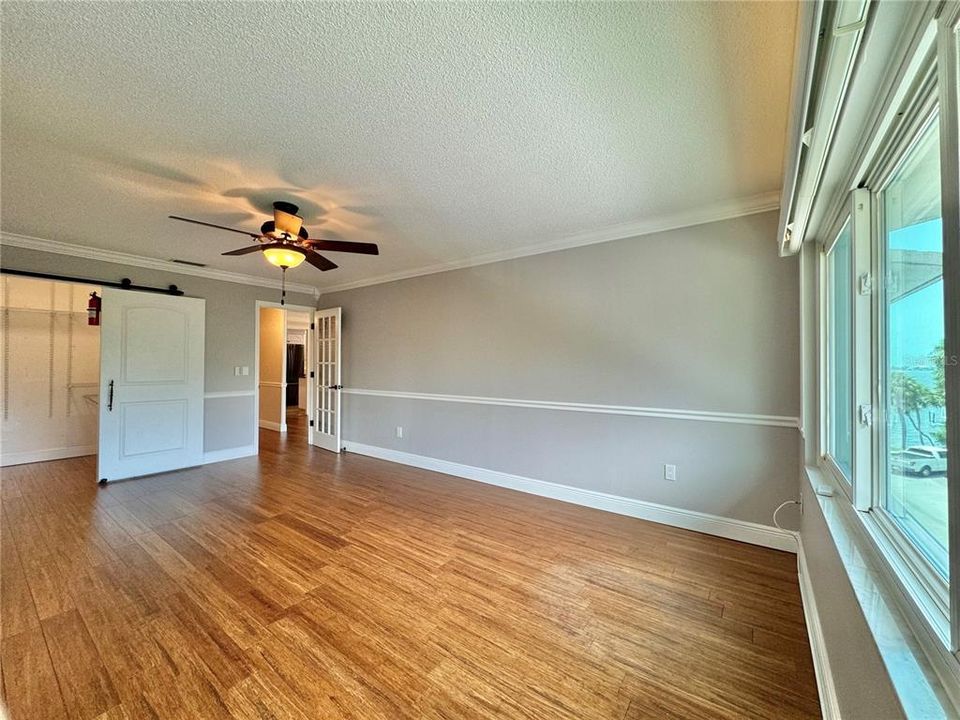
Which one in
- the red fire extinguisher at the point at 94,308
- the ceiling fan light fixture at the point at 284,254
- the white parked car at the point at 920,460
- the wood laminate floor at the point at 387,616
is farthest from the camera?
the red fire extinguisher at the point at 94,308

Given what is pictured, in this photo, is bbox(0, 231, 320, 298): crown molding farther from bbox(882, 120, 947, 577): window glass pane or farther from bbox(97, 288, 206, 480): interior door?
bbox(882, 120, 947, 577): window glass pane

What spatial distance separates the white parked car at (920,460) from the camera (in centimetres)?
86

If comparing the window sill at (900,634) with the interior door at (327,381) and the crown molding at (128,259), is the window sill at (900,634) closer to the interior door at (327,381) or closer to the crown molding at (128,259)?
the interior door at (327,381)

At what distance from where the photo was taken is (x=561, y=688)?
4.69 ft

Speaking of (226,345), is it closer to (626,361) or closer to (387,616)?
(387,616)

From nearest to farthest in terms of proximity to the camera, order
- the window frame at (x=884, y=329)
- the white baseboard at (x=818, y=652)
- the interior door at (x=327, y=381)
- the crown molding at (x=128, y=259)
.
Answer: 1. the window frame at (x=884, y=329)
2. the white baseboard at (x=818, y=652)
3. the crown molding at (x=128, y=259)
4. the interior door at (x=327, y=381)

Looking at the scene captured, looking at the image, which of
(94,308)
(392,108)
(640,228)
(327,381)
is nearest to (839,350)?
(640,228)

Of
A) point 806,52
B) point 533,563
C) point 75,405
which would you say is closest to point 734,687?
point 533,563

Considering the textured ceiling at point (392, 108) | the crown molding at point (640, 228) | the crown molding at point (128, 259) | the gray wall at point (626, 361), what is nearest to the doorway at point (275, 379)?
the crown molding at point (128, 259)

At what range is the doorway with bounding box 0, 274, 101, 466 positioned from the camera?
423 centimetres

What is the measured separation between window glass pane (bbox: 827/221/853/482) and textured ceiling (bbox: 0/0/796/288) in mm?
679

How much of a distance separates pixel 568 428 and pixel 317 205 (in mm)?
2802

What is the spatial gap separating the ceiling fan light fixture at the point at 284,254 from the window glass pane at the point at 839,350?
3162 mm

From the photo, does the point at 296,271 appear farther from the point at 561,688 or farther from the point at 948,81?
the point at 948,81
